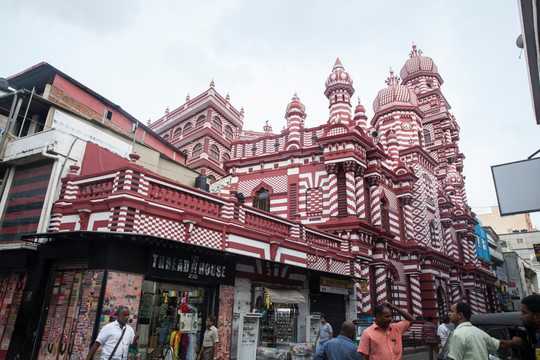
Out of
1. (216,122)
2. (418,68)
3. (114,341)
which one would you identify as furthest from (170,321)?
(418,68)

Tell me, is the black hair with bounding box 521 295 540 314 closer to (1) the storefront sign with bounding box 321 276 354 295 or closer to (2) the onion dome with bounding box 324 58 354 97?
(1) the storefront sign with bounding box 321 276 354 295

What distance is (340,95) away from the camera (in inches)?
952

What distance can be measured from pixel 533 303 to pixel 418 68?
154ft

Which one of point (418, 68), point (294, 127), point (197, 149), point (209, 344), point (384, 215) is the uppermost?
point (418, 68)

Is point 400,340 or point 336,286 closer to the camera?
point 400,340

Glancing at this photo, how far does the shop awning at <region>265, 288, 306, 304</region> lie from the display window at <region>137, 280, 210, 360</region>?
2585 mm

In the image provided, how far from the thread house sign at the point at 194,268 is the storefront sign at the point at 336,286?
4891 millimetres

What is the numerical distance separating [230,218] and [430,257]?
67.6ft

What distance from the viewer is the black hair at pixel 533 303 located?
4.42 m

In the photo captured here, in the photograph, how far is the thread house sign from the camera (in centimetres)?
1068

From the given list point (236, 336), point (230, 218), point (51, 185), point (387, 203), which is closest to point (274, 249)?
point (230, 218)

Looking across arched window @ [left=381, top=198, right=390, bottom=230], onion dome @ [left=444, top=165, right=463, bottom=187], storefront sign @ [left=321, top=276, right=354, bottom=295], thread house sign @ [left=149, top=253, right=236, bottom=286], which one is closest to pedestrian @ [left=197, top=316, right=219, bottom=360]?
thread house sign @ [left=149, top=253, right=236, bottom=286]

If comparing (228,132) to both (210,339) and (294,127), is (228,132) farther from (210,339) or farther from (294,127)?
(210,339)

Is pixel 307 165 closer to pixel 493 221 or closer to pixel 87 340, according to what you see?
pixel 87 340
